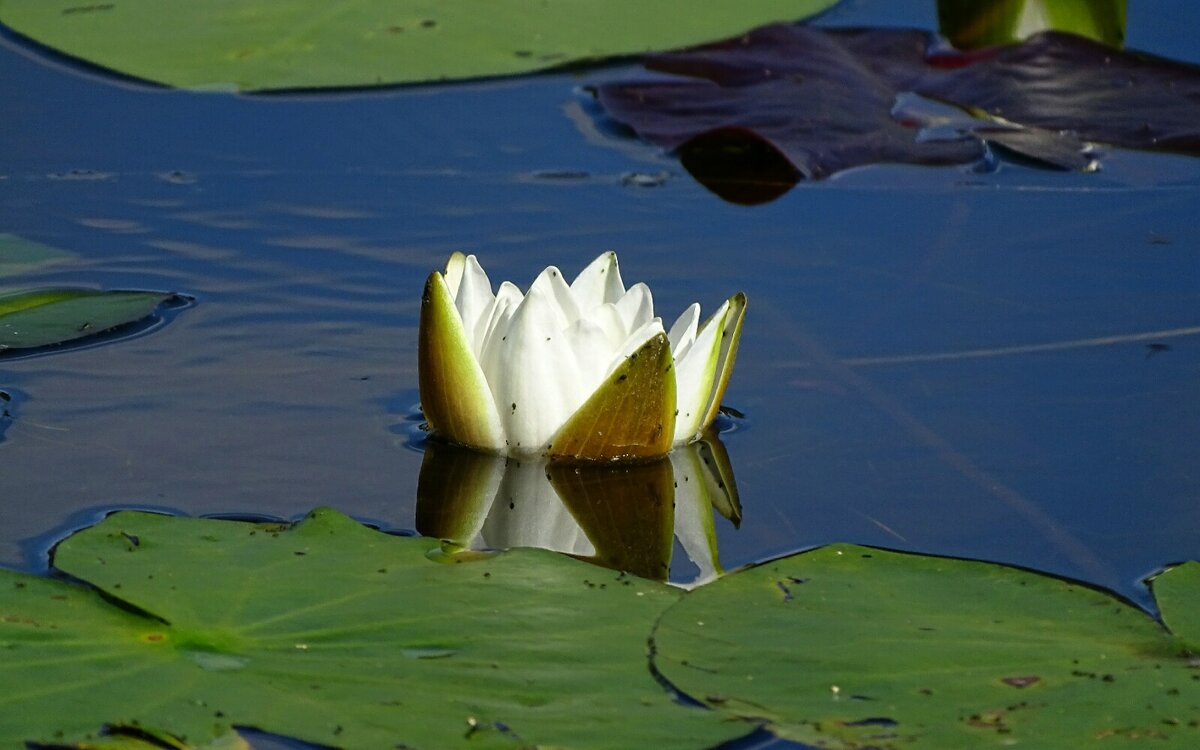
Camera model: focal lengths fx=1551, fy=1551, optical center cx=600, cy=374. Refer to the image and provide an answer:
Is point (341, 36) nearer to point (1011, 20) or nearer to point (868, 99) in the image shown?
point (868, 99)

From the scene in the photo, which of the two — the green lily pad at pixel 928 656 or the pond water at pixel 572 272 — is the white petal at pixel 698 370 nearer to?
the pond water at pixel 572 272

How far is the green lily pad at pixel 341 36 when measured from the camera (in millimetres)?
4152

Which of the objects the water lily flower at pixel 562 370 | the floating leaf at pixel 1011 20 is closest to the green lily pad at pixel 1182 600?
the water lily flower at pixel 562 370

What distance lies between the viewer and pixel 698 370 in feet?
7.34

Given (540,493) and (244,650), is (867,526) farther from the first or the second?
(244,650)

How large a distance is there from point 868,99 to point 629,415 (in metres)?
1.98

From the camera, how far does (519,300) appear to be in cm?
228

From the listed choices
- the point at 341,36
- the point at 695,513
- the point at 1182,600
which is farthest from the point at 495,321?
the point at 341,36

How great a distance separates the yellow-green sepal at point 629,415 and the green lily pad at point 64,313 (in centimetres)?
86

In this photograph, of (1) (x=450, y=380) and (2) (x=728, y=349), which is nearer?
(1) (x=450, y=380)

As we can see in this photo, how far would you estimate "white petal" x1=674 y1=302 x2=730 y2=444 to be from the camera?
7.32ft

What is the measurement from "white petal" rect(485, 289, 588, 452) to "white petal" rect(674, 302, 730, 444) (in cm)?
15

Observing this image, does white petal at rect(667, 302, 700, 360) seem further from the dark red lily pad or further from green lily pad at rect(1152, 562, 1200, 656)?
the dark red lily pad

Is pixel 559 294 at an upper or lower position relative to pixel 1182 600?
upper
